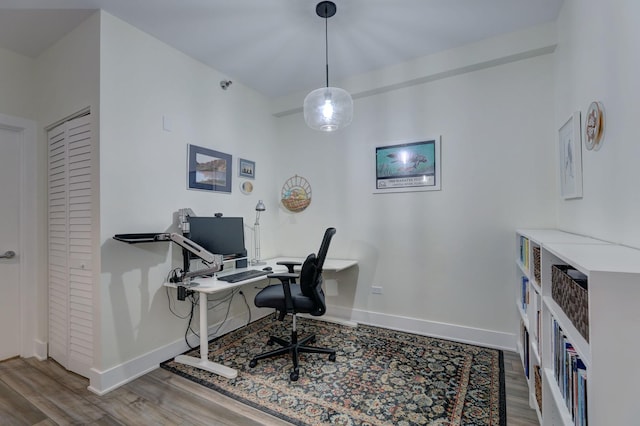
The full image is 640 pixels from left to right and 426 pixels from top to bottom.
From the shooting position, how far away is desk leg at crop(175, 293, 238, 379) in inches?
86.4

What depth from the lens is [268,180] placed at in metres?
3.68

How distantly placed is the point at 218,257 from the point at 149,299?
0.67m

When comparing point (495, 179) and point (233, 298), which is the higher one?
point (495, 179)

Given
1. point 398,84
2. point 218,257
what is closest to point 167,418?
point 218,257

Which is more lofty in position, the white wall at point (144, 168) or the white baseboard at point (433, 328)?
the white wall at point (144, 168)

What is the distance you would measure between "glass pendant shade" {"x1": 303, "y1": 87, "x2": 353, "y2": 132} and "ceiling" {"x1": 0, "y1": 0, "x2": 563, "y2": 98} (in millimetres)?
622

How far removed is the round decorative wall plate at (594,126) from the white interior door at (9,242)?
4.28 m

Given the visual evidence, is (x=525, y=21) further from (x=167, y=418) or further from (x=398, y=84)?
(x=167, y=418)

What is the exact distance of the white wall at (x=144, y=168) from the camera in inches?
83.1

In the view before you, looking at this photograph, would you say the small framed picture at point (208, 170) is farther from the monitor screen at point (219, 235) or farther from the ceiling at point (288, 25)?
the ceiling at point (288, 25)

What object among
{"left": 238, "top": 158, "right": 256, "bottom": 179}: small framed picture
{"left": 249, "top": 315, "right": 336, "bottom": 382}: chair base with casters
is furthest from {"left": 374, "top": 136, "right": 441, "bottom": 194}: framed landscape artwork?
{"left": 249, "top": 315, "right": 336, "bottom": 382}: chair base with casters

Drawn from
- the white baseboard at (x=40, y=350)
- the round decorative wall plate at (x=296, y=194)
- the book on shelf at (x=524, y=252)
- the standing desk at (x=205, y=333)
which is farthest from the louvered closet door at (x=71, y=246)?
the book on shelf at (x=524, y=252)

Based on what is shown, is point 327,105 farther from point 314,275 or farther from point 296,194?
point 296,194

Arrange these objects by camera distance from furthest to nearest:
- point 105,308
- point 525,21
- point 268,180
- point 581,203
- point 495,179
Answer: point 268,180 → point 495,179 → point 525,21 → point 105,308 → point 581,203
